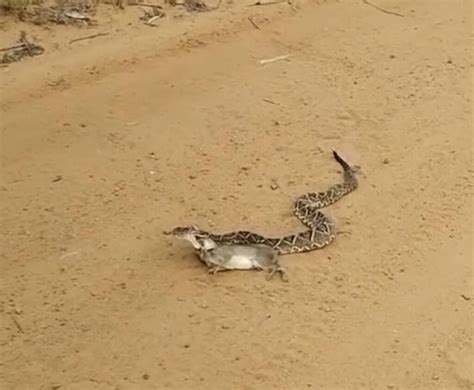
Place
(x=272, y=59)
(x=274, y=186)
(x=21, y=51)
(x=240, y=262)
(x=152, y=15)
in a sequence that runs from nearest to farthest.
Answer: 1. (x=240, y=262)
2. (x=274, y=186)
3. (x=21, y=51)
4. (x=272, y=59)
5. (x=152, y=15)

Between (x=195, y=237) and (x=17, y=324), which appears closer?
(x=17, y=324)

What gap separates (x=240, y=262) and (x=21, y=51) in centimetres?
296

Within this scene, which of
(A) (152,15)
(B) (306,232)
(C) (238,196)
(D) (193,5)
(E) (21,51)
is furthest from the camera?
(D) (193,5)

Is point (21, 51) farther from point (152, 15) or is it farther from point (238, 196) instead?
point (238, 196)

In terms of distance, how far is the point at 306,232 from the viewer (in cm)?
583

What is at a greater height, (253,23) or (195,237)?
(195,237)

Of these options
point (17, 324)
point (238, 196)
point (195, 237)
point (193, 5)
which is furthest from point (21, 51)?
point (17, 324)

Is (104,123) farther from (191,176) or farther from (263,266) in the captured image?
(263,266)

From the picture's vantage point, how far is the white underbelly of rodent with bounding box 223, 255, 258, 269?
5.48m

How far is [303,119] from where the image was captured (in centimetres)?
713

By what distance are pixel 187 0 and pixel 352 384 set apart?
4.70 meters

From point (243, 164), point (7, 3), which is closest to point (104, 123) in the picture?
point (243, 164)

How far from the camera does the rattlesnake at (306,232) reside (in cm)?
563

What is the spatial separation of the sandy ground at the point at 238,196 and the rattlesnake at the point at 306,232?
0.07 metres
